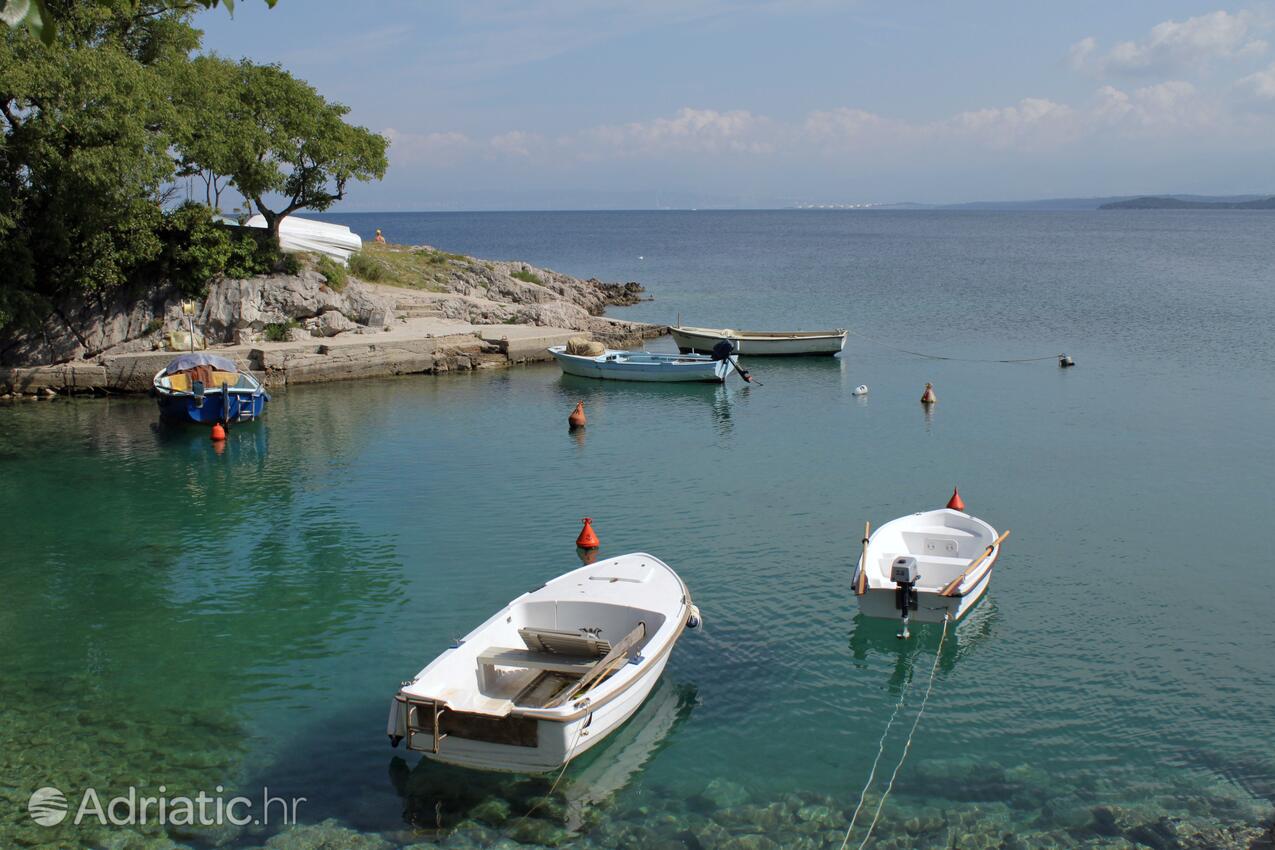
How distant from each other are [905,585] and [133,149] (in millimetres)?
29091

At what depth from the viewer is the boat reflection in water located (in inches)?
447

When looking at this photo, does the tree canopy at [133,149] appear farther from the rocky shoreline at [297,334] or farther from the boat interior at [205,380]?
the boat interior at [205,380]

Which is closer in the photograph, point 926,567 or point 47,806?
point 47,806

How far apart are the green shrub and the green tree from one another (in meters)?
6.14

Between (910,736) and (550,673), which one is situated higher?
(550,673)

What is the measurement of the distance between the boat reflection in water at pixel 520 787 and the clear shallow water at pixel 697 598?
0.04 meters

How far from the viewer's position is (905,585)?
15.3 metres

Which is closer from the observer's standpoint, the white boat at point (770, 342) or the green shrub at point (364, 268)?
the white boat at point (770, 342)

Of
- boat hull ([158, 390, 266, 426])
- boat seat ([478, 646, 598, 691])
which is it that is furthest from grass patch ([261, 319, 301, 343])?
boat seat ([478, 646, 598, 691])

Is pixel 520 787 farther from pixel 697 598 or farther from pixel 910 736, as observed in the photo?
pixel 697 598

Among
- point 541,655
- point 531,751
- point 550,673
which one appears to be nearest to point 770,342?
point 541,655

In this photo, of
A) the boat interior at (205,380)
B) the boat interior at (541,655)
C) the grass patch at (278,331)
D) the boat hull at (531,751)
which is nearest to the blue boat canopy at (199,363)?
the boat interior at (205,380)

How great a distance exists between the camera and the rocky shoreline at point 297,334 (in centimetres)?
3575

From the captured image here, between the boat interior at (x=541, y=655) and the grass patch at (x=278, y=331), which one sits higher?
the grass patch at (x=278, y=331)
